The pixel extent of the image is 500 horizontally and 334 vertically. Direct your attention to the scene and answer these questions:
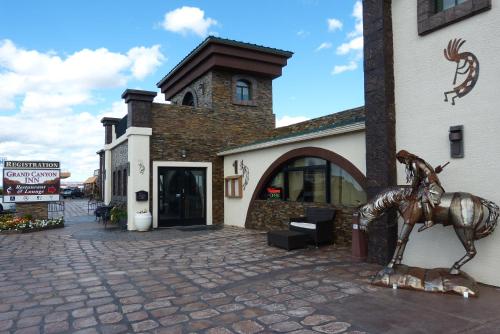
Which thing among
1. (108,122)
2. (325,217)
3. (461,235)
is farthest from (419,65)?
(108,122)

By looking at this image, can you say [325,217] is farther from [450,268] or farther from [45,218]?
[45,218]

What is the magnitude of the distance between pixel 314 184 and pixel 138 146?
634 centimetres

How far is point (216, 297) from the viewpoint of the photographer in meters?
5.06

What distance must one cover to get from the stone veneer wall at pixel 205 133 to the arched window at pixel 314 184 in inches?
113

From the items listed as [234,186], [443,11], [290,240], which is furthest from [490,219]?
[234,186]

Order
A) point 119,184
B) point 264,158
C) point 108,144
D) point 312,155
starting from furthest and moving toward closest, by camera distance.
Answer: point 108,144 → point 119,184 → point 264,158 → point 312,155

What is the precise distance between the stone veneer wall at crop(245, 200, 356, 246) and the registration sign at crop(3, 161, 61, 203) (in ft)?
25.5

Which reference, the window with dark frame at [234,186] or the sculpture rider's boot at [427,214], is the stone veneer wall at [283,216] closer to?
the window with dark frame at [234,186]

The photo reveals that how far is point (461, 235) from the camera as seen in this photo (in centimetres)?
525

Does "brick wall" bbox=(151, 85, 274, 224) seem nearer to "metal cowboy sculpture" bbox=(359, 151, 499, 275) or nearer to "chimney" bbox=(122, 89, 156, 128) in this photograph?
"chimney" bbox=(122, 89, 156, 128)

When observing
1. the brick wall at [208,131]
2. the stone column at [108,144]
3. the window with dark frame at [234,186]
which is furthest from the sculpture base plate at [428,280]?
the stone column at [108,144]

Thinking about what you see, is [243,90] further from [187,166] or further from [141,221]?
[141,221]

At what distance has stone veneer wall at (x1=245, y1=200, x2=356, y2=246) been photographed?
8.66m

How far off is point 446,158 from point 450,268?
67.6 inches
